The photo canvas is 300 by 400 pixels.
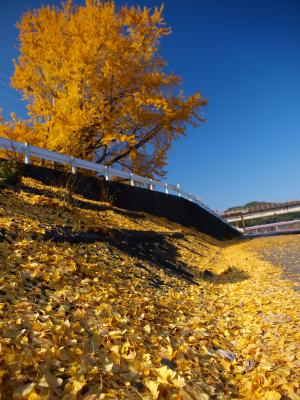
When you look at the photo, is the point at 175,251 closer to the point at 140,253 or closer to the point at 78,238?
the point at 140,253

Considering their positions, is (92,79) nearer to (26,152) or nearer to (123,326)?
(26,152)

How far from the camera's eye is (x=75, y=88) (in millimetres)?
15031

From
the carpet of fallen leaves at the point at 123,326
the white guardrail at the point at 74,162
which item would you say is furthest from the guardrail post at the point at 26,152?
the carpet of fallen leaves at the point at 123,326

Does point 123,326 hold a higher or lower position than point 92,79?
lower

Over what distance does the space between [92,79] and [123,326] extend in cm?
1392

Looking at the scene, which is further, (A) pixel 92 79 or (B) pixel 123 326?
(A) pixel 92 79

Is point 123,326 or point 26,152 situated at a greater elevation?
point 26,152

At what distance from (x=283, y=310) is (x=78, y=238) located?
365cm

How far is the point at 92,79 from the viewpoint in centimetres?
1580

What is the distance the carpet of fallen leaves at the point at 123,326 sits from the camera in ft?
8.55

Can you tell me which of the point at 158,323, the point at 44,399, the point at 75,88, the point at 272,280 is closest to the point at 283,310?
the point at 158,323

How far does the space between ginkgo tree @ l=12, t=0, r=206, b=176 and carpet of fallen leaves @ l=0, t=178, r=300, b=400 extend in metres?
8.61

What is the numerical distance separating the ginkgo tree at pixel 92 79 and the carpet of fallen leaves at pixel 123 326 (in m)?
8.61

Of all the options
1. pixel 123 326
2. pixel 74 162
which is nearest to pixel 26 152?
pixel 74 162
